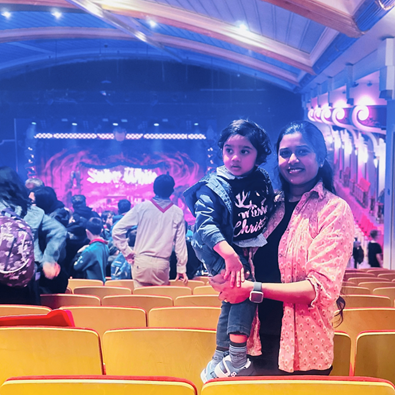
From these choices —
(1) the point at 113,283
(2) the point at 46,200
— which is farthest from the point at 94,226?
(2) the point at 46,200

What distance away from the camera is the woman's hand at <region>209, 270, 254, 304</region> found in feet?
5.02

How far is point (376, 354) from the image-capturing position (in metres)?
1.82

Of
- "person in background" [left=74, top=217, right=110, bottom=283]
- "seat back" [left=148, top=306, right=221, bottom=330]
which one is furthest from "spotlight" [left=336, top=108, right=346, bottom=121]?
"seat back" [left=148, top=306, right=221, bottom=330]

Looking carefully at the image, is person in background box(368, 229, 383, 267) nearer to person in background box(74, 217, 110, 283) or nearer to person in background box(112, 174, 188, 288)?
person in background box(112, 174, 188, 288)

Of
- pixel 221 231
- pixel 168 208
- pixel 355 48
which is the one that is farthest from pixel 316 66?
pixel 221 231

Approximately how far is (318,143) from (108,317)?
144cm

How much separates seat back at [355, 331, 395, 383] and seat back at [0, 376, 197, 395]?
0.87 meters

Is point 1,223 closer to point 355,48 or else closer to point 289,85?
point 355,48

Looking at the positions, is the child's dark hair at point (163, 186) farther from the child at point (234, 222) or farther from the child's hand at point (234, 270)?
the child's hand at point (234, 270)

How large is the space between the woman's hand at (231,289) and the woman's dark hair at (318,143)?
46 cm

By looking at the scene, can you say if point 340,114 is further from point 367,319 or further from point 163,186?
point 367,319

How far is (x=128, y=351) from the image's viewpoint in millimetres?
1852

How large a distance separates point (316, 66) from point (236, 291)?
7.09 metres

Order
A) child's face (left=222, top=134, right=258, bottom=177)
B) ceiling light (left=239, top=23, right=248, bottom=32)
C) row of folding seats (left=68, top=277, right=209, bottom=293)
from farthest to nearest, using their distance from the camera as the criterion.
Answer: ceiling light (left=239, top=23, right=248, bottom=32) < row of folding seats (left=68, top=277, right=209, bottom=293) < child's face (left=222, top=134, right=258, bottom=177)
